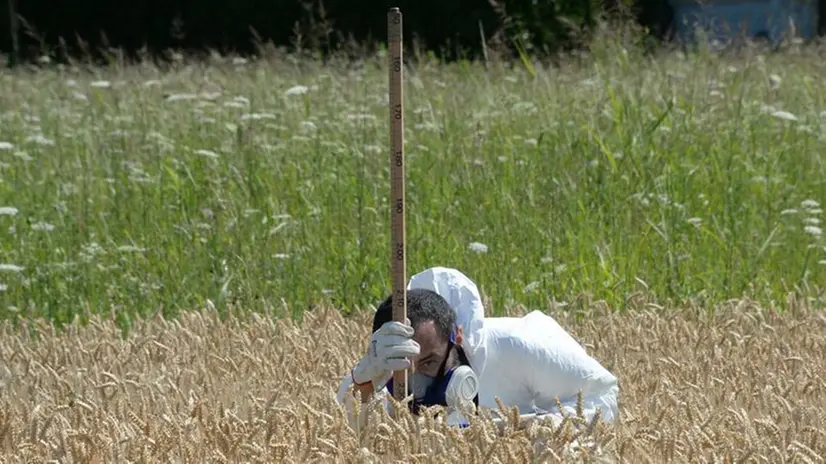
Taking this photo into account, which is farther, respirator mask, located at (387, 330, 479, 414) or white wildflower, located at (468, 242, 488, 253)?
white wildflower, located at (468, 242, 488, 253)

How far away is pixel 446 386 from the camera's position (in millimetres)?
4777

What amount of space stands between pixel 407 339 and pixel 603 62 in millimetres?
9390

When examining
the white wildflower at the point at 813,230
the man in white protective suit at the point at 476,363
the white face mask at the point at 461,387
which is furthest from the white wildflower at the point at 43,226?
the white face mask at the point at 461,387

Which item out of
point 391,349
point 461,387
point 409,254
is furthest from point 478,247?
point 391,349

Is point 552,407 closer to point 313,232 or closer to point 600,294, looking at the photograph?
point 600,294

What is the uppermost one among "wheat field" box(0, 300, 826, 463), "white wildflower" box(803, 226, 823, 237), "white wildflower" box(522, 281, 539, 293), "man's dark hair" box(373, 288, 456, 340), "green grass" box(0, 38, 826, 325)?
"man's dark hair" box(373, 288, 456, 340)

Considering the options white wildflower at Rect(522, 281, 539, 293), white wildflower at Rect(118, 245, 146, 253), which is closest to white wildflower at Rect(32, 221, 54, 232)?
white wildflower at Rect(118, 245, 146, 253)

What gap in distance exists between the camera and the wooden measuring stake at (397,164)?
14.1 feet

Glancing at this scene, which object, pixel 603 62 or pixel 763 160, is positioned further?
pixel 603 62

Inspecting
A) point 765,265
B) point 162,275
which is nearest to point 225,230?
point 162,275

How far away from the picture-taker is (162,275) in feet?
26.6

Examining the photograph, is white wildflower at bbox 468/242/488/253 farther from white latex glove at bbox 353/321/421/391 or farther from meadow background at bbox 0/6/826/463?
white latex glove at bbox 353/321/421/391

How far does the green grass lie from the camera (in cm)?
787

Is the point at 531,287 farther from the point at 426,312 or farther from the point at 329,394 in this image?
the point at 426,312
